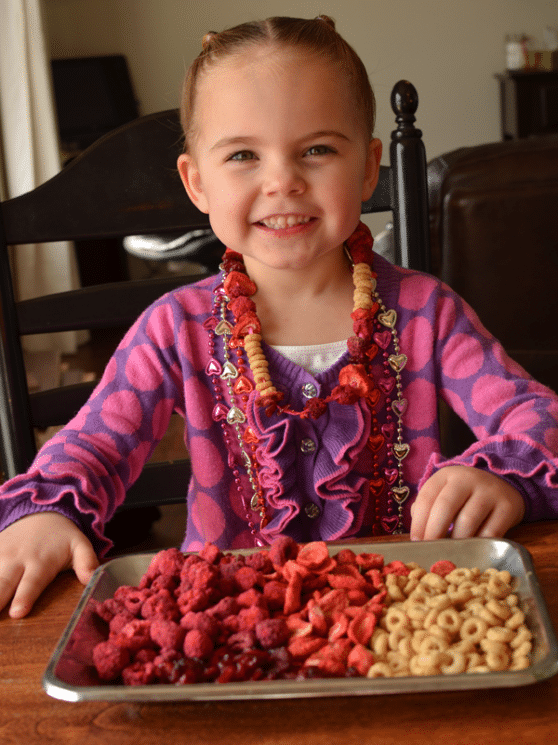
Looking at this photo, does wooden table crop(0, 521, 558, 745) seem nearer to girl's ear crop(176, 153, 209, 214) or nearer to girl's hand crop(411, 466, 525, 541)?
girl's hand crop(411, 466, 525, 541)

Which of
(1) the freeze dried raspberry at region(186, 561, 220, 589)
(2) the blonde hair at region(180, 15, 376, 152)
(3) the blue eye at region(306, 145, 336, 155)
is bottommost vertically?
(1) the freeze dried raspberry at region(186, 561, 220, 589)

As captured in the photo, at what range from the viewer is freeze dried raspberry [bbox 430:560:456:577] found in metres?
0.57

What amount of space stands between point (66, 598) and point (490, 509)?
0.35 meters

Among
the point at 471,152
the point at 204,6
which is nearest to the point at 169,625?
the point at 471,152

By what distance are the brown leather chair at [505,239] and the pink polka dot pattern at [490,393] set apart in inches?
32.3

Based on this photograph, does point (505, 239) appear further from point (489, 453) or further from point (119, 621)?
point (119, 621)

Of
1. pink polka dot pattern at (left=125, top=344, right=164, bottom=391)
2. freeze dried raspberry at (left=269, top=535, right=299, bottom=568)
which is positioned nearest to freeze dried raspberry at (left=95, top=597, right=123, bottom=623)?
freeze dried raspberry at (left=269, top=535, right=299, bottom=568)

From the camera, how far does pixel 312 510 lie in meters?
0.93

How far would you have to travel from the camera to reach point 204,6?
4.95m

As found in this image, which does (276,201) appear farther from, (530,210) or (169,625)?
(530,210)

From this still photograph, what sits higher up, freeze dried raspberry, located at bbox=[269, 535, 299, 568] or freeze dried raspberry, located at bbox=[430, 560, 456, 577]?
freeze dried raspberry, located at bbox=[269, 535, 299, 568]

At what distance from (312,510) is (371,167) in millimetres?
396

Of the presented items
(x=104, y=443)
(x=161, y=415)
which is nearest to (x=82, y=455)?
(x=104, y=443)

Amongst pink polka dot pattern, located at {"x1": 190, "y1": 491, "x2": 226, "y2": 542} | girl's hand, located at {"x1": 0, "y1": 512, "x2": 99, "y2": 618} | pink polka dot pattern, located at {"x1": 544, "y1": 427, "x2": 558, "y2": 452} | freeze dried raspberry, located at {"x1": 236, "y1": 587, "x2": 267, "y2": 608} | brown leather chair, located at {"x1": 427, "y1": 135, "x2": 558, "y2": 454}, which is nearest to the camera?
freeze dried raspberry, located at {"x1": 236, "y1": 587, "x2": 267, "y2": 608}
